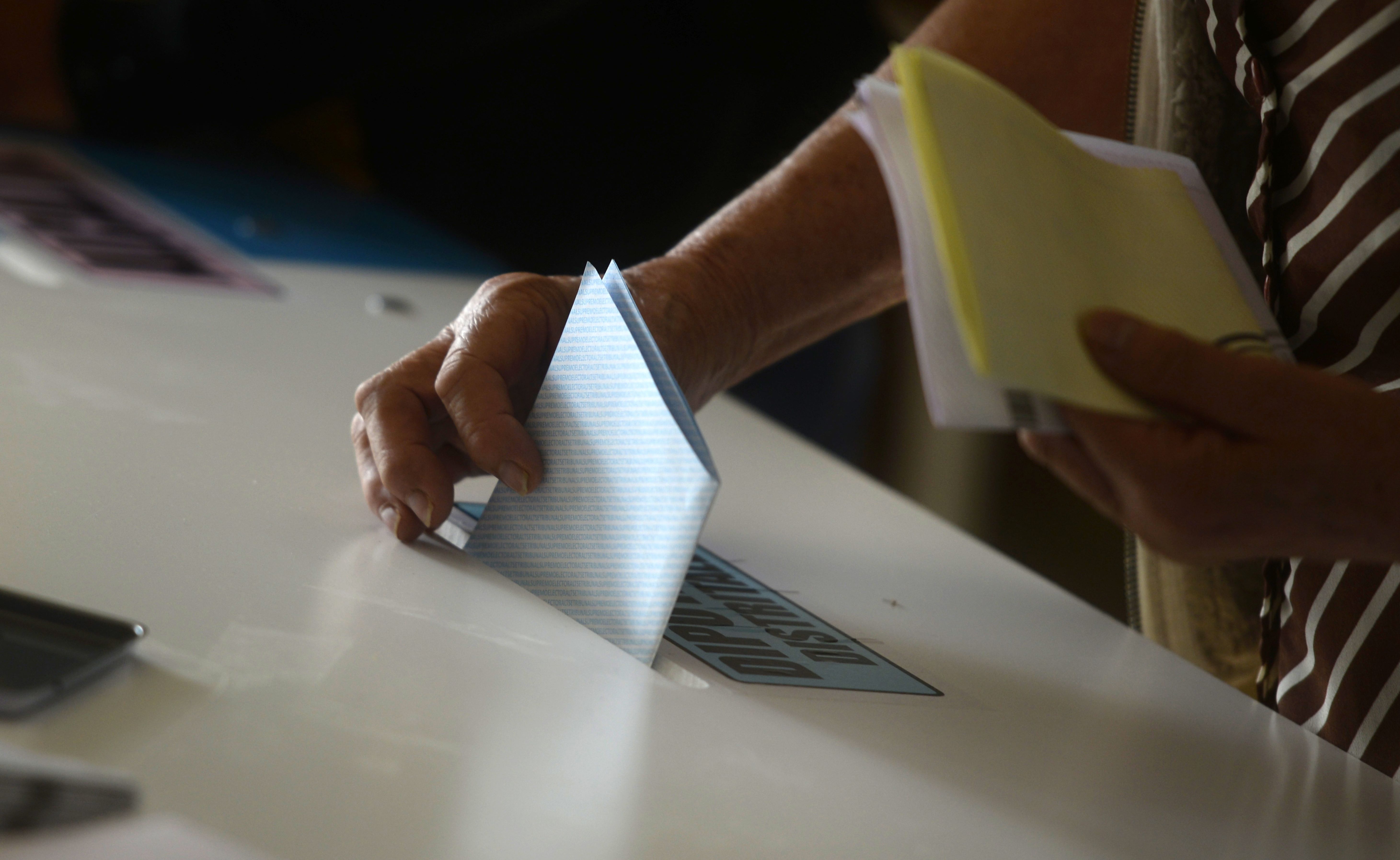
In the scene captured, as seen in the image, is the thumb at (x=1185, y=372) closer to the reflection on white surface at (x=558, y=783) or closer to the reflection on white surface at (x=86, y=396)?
the reflection on white surface at (x=558, y=783)

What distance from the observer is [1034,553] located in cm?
250

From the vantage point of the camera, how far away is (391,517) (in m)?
0.74

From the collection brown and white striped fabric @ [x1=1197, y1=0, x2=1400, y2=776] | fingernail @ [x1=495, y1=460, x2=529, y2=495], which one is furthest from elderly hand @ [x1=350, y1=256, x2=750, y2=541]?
brown and white striped fabric @ [x1=1197, y1=0, x2=1400, y2=776]

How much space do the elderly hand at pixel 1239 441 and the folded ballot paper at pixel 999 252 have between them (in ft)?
0.05

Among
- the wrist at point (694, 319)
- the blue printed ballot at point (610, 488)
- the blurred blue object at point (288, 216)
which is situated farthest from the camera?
the blurred blue object at point (288, 216)

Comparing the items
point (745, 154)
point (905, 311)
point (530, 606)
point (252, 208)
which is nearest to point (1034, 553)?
point (905, 311)

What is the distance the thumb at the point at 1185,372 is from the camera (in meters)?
0.50

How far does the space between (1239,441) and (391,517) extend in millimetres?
478

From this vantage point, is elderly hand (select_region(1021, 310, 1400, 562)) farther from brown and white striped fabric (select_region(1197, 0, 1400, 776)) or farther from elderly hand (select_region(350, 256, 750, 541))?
elderly hand (select_region(350, 256, 750, 541))

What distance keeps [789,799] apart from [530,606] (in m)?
0.22

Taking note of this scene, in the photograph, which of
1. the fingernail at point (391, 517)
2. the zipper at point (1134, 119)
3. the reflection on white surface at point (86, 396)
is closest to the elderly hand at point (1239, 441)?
the zipper at point (1134, 119)

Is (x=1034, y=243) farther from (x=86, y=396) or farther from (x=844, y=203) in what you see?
(x=86, y=396)

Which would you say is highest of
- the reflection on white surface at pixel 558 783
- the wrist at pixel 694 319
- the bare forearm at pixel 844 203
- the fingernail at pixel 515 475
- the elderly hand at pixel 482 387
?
the bare forearm at pixel 844 203

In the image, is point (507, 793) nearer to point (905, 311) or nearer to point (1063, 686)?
point (1063, 686)
